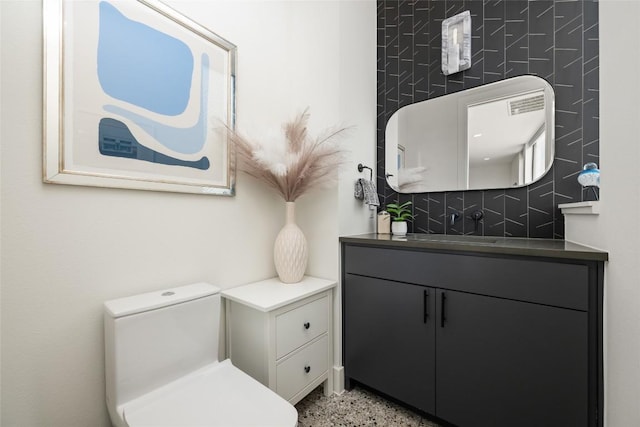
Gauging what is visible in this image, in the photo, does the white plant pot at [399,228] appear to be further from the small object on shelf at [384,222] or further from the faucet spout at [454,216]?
the faucet spout at [454,216]

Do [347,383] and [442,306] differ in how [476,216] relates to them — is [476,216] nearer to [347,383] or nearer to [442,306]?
[442,306]

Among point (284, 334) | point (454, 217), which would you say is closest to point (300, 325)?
point (284, 334)

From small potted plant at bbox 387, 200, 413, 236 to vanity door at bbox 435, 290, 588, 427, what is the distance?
25.3 inches

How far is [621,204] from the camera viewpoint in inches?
35.0

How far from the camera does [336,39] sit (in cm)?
170

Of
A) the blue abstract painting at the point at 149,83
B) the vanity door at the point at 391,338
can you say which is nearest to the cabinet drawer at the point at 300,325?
the vanity door at the point at 391,338

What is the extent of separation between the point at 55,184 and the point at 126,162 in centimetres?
25

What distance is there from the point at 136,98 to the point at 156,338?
1031 mm

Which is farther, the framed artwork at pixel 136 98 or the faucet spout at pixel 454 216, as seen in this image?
the faucet spout at pixel 454 216

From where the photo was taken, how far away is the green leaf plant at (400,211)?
1.91 m

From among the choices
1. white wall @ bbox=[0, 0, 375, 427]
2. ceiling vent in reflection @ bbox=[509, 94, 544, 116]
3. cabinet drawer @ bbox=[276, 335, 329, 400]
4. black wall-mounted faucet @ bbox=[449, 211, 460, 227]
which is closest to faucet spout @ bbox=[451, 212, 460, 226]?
black wall-mounted faucet @ bbox=[449, 211, 460, 227]

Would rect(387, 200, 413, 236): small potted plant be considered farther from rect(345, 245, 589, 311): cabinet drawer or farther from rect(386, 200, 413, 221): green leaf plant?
rect(345, 245, 589, 311): cabinet drawer

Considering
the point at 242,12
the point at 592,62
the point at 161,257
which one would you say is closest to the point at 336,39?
the point at 242,12

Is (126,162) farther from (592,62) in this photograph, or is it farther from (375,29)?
(592,62)
